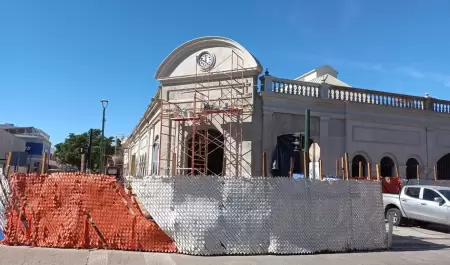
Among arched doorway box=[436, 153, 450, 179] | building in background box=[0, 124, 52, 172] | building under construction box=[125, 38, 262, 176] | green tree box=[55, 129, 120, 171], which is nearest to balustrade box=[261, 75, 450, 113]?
building under construction box=[125, 38, 262, 176]

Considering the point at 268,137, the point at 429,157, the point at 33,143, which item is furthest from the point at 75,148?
the point at 429,157

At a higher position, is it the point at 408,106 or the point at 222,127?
the point at 408,106

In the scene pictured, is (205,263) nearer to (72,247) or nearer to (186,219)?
(186,219)

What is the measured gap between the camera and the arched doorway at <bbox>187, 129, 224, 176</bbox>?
17922 millimetres

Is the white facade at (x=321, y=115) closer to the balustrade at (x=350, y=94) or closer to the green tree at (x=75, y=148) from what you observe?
the balustrade at (x=350, y=94)

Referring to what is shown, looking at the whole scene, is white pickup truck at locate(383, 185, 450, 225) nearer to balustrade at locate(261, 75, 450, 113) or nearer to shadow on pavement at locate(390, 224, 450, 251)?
shadow on pavement at locate(390, 224, 450, 251)

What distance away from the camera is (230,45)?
60.3 ft

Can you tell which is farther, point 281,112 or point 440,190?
point 281,112

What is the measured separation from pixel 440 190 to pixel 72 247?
39.7ft

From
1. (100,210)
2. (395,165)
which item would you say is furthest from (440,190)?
(100,210)

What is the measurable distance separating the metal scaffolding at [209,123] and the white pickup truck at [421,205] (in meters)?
6.42

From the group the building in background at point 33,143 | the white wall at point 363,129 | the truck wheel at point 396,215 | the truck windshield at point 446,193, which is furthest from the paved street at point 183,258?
the building in background at point 33,143

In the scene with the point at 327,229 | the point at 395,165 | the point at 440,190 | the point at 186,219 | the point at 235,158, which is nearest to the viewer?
the point at 186,219

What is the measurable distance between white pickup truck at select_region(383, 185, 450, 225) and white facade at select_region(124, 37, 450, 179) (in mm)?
4075
